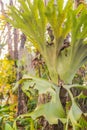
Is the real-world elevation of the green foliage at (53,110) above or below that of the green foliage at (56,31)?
below

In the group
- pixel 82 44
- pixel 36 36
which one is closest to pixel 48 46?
pixel 36 36

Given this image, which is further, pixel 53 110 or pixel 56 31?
pixel 56 31

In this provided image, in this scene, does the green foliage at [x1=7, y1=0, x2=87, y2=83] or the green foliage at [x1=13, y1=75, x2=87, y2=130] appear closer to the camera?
the green foliage at [x1=13, y1=75, x2=87, y2=130]

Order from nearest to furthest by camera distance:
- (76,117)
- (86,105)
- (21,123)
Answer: (76,117) < (21,123) < (86,105)

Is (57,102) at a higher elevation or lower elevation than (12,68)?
lower

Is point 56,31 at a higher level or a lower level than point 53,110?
higher

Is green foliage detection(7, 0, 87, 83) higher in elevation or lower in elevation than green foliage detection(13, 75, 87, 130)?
higher

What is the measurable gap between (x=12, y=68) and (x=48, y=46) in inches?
60.0

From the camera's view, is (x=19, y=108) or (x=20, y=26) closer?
(x=20, y=26)

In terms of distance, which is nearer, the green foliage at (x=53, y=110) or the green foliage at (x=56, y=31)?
the green foliage at (x=53, y=110)

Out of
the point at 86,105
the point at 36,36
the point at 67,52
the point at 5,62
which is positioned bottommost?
the point at 86,105

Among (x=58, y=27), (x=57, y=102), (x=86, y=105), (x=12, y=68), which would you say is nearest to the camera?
(x=57, y=102)

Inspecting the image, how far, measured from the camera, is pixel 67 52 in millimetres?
1725

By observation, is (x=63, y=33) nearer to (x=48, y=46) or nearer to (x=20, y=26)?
(x=48, y=46)
